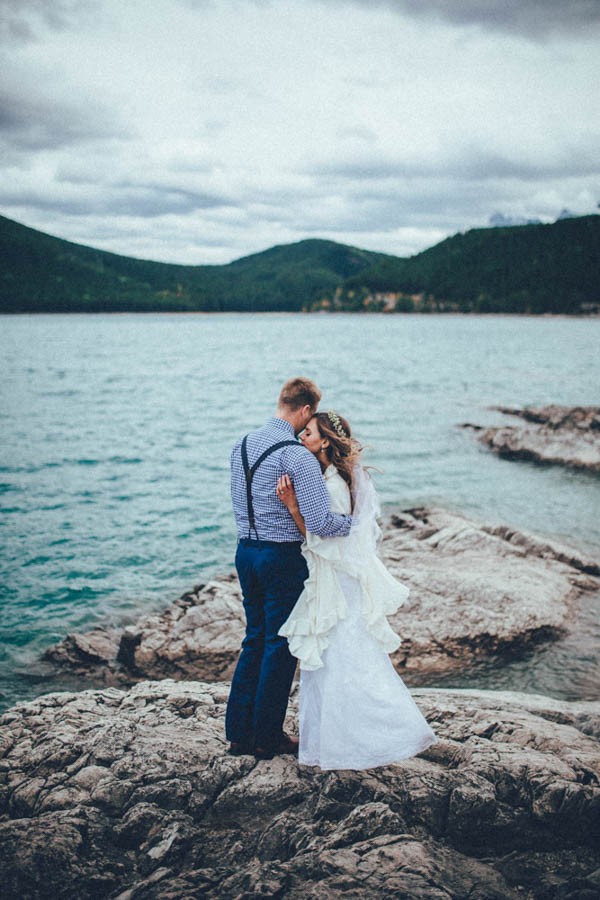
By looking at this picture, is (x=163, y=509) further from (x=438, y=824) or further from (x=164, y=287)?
(x=164, y=287)

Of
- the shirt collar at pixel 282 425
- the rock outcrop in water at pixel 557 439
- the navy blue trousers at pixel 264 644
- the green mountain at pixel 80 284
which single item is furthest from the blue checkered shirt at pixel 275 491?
the green mountain at pixel 80 284

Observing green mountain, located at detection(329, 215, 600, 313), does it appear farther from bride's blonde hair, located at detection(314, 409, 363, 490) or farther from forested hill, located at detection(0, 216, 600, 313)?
bride's blonde hair, located at detection(314, 409, 363, 490)

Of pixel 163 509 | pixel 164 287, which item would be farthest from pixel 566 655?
pixel 164 287

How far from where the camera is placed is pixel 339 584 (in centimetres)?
436

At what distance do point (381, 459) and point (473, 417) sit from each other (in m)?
8.99

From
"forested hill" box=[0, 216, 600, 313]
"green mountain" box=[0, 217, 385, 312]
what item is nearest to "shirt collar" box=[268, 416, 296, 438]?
"forested hill" box=[0, 216, 600, 313]

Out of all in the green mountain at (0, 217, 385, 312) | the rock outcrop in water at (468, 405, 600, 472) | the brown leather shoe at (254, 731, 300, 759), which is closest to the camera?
the brown leather shoe at (254, 731, 300, 759)

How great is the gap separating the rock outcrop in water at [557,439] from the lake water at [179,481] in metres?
0.78

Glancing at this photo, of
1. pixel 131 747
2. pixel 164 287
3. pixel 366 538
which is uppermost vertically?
pixel 164 287

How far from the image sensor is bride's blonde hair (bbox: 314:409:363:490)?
435cm

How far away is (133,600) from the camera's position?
990 cm

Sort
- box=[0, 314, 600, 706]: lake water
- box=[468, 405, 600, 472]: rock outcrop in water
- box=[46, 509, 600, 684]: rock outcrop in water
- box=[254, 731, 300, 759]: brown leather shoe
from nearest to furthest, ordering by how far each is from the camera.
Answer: box=[254, 731, 300, 759]: brown leather shoe → box=[46, 509, 600, 684]: rock outcrop in water → box=[0, 314, 600, 706]: lake water → box=[468, 405, 600, 472]: rock outcrop in water

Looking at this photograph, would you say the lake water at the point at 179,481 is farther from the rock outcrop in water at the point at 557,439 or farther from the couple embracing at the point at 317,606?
the couple embracing at the point at 317,606

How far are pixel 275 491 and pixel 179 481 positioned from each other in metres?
13.8
